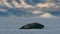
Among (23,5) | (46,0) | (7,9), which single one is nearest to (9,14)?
Answer: (7,9)

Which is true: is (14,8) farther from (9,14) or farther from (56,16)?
(56,16)

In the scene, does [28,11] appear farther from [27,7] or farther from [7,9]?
[7,9]

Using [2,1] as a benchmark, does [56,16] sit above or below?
below

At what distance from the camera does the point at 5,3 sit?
491cm

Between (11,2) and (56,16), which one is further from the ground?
(11,2)

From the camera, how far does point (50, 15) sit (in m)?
4.98

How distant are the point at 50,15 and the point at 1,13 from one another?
122cm

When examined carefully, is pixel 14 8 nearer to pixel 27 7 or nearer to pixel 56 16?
pixel 27 7

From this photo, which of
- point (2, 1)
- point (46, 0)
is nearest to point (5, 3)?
point (2, 1)

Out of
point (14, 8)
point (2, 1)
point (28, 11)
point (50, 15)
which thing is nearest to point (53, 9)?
point (50, 15)

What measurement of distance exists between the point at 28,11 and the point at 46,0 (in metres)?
0.53

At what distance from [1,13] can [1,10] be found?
116 mm

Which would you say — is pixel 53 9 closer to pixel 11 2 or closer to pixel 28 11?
pixel 28 11

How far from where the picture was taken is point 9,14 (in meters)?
5.15
